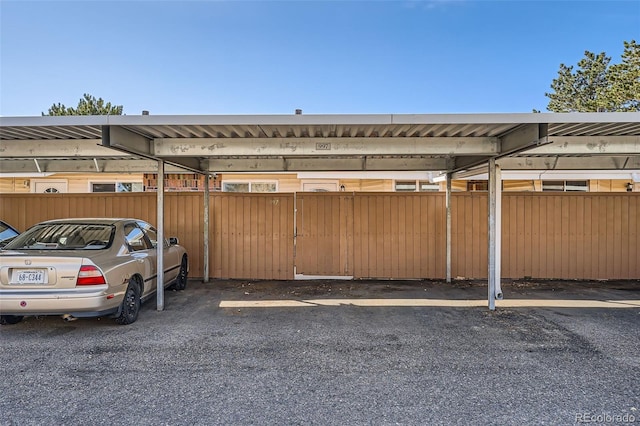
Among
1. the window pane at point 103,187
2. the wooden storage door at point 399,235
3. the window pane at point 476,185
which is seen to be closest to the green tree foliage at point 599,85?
the window pane at point 476,185

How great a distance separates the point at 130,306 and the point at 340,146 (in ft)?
12.8

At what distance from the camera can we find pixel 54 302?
13.7ft

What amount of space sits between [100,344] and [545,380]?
193 inches

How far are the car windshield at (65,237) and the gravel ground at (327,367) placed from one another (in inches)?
44.5

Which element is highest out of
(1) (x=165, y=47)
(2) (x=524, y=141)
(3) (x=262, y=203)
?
(1) (x=165, y=47)

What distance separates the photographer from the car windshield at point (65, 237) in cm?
475

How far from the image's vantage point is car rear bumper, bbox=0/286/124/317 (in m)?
4.14

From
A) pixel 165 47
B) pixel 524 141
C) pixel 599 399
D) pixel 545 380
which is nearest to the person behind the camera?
pixel 599 399

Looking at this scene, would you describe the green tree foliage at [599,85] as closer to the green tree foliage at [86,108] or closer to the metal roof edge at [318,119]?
the metal roof edge at [318,119]

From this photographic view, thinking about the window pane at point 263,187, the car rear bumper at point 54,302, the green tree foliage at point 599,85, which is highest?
the green tree foliage at point 599,85

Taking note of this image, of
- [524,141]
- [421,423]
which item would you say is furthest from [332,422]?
[524,141]

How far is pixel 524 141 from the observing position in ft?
15.9

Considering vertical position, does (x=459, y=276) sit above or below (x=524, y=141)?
below

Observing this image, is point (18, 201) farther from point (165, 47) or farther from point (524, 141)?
point (524, 141)
